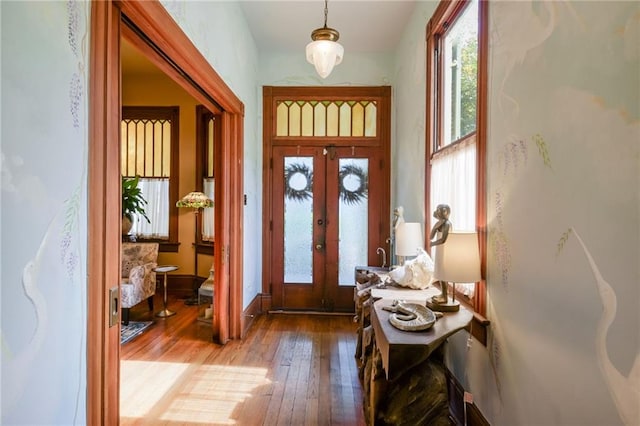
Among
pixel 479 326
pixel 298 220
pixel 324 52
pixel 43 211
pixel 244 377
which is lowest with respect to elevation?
pixel 244 377

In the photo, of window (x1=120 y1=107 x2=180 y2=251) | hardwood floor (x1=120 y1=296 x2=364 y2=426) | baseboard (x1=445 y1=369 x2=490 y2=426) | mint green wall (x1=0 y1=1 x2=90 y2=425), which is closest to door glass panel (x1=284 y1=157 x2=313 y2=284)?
hardwood floor (x1=120 y1=296 x2=364 y2=426)

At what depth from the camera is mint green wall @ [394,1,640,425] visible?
0.95 m

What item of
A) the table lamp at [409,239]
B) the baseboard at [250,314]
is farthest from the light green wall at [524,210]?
the baseboard at [250,314]

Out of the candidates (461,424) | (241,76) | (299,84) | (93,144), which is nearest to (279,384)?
(461,424)

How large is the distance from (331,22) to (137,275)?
364 centimetres

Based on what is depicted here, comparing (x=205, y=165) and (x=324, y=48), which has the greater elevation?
(x=324, y=48)

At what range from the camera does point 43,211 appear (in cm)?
101

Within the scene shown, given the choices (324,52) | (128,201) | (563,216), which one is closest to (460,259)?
(563,216)

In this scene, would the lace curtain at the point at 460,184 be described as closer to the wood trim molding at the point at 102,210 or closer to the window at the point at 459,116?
the window at the point at 459,116

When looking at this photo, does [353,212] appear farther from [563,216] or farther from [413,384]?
[563,216]

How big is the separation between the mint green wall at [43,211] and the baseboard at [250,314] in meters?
2.37

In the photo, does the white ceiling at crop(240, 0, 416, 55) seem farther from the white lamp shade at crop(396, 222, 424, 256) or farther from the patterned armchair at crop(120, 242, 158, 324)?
the patterned armchair at crop(120, 242, 158, 324)

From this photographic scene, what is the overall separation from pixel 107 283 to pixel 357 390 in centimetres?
194

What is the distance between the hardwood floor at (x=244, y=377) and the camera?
2164 mm
